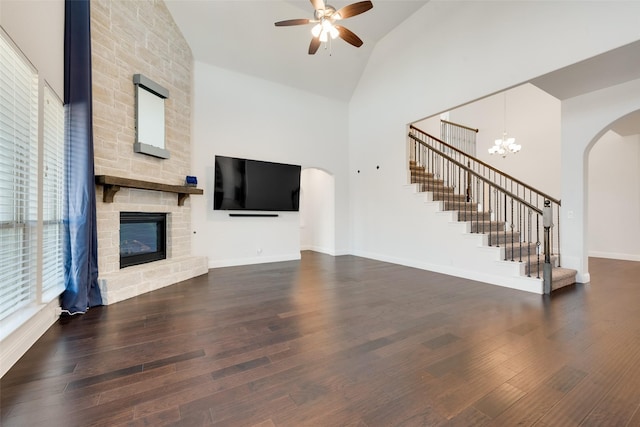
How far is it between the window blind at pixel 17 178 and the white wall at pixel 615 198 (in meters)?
9.92

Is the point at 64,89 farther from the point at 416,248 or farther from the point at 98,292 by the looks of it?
the point at 416,248

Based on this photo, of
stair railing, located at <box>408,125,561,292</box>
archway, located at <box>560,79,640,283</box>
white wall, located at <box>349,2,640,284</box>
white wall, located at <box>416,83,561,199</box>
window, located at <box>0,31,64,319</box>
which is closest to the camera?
window, located at <box>0,31,64,319</box>

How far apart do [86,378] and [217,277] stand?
2867mm

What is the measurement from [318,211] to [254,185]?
2.51 m

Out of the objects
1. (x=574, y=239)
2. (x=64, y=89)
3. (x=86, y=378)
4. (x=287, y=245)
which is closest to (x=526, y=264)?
(x=574, y=239)

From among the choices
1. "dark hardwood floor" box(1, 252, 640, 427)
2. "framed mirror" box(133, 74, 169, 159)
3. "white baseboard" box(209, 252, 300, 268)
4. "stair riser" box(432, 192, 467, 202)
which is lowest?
"dark hardwood floor" box(1, 252, 640, 427)

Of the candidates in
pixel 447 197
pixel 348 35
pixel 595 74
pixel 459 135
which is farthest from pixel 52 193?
pixel 459 135

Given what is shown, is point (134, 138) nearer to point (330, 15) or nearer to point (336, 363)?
point (330, 15)

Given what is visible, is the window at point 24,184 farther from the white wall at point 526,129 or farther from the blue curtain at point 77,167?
the white wall at point 526,129

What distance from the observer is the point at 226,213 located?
570 cm

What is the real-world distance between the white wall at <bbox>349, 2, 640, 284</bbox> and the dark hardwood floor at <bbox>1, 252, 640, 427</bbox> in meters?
2.55

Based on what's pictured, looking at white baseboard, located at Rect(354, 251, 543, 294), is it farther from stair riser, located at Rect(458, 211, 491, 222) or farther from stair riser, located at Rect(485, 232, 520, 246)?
stair riser, located at Rect(458, 211, 491, 222)

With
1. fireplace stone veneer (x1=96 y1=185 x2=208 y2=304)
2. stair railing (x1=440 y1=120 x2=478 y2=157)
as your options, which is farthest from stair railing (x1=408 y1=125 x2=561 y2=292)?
fireplace stone veneer (x1=96 y1=185 x2=208 y2=304)

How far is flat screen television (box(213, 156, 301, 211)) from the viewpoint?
5.50m
